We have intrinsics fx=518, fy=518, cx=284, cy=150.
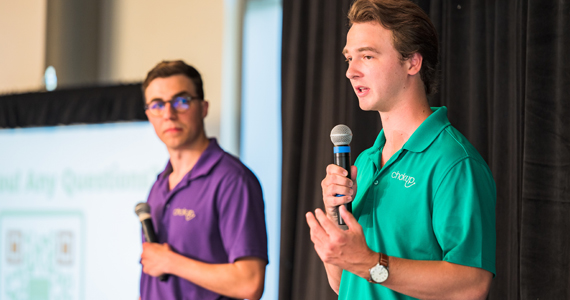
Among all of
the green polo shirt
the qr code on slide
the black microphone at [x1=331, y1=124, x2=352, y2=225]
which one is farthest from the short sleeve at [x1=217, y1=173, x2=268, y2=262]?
the qr code on slide

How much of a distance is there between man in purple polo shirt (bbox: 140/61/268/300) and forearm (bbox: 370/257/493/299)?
35.4 inches

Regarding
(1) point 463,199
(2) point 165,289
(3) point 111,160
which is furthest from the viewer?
(3) point 111,160

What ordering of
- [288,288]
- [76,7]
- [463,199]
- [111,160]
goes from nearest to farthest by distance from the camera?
[463,199] → [288,288] → [111,160] → [76,7]

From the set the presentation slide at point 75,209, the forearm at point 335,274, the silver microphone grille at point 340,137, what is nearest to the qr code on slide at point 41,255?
the presentation slide at point 75,209

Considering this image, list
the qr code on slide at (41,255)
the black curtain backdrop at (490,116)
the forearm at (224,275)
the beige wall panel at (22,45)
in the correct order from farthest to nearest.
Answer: the beige wall panel at (22,45) < the qr code on slide at (41,255) < the black curtain backdrop at (490,116) < the forearm at (224,275)

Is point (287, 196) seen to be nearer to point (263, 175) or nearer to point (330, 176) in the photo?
point (263, 175)

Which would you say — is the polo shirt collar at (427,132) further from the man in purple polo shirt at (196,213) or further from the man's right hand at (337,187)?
the man in purple polo shirt at (196,213)

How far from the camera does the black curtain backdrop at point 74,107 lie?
10.9 ft

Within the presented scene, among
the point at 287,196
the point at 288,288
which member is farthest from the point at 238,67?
the point at 288,288

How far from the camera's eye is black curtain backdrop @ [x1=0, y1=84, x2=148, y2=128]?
3.31 m

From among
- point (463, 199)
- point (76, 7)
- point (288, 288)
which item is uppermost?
point (76, 7)

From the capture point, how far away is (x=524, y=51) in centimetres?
223

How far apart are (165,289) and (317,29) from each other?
158cm

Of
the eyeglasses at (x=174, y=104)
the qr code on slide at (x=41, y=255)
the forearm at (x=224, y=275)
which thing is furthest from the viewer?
the qr code on slide at (x=41, y=255)
